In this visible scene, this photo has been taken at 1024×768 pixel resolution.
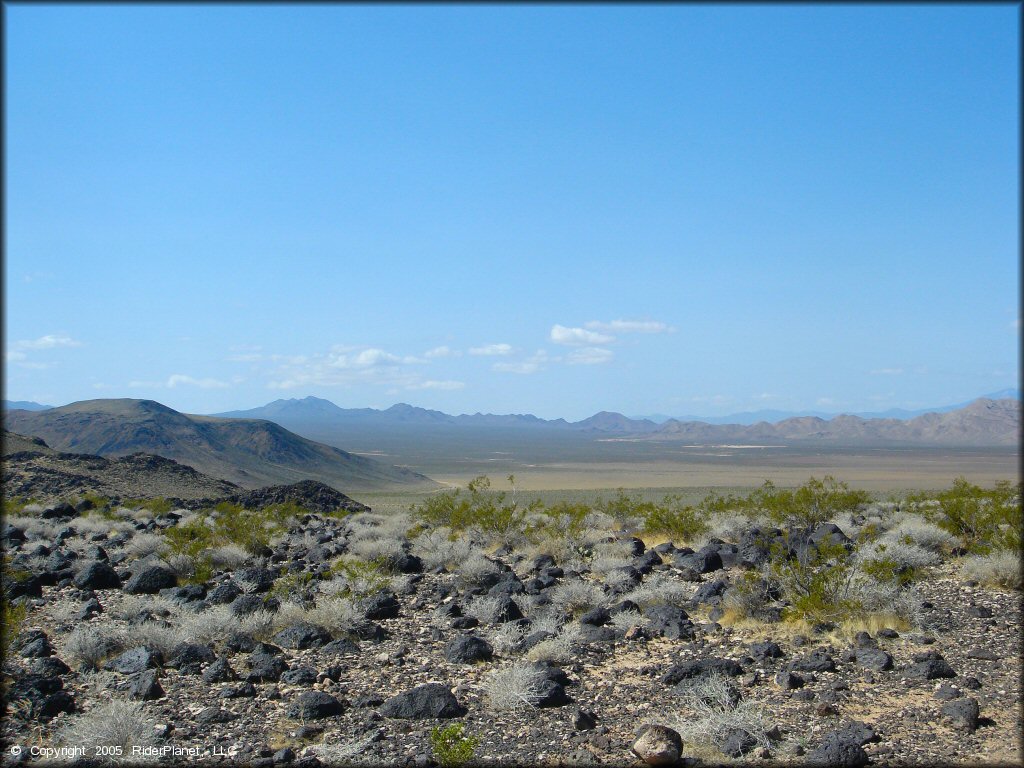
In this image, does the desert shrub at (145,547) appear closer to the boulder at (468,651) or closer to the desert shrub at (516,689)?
the boulder at (468,651)

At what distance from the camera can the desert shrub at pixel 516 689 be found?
28.3ft

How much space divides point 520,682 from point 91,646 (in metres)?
6.55

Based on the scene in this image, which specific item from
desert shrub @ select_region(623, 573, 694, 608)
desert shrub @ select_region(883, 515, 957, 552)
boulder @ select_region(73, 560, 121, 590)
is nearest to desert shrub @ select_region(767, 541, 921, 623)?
desert shrub @ select_region(623, 573, 694, 608)

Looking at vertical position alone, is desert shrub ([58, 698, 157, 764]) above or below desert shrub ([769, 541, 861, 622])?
below

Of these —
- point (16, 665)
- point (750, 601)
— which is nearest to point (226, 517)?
point (16, 665)

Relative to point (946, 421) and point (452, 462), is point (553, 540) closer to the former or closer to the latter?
point (452, 462)

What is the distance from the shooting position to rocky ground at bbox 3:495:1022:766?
24.6 ft

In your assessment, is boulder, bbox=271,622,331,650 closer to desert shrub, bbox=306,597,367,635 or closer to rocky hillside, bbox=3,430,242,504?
desert shrub, bbox=306,597,367,635

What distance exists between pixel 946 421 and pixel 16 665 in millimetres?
202455

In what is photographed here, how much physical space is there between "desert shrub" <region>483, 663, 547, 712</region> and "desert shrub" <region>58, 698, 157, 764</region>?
3.88 metres

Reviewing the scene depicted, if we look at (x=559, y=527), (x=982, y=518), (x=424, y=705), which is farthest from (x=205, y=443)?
(x=424, y=705)

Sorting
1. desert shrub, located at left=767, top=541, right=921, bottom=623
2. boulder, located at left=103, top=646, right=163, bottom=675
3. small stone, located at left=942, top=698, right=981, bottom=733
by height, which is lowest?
boulder, located at left=103, top=646, right=163, bottom=675

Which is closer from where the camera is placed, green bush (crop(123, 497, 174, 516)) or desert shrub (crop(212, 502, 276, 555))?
desert shrub (crop(212, 502, 276, 555))

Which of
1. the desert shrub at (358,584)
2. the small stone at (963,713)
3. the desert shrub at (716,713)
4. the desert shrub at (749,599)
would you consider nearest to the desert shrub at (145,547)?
the desert shrub at (358,584)
